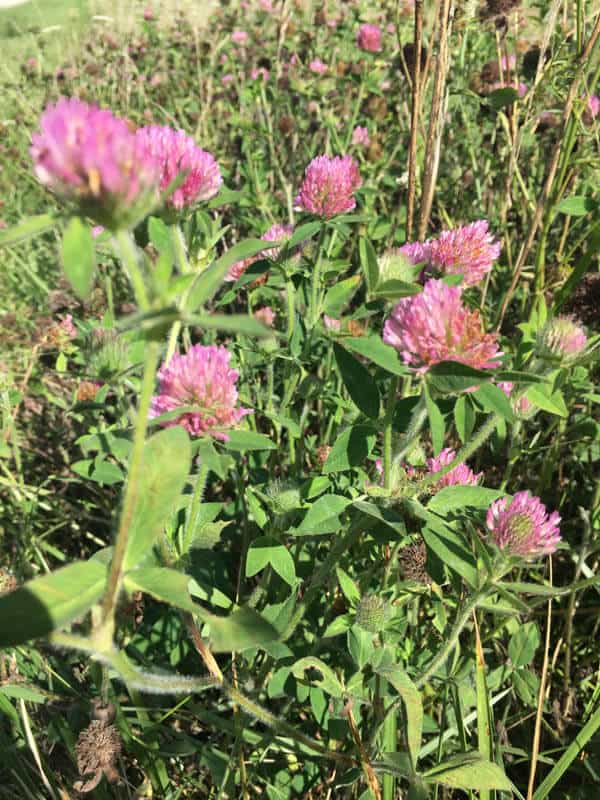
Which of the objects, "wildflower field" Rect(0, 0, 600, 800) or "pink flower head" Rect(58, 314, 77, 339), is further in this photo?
"pink flower head" Rect(58, 314, 77, 339)

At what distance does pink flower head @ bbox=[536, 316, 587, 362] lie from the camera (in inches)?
47.7

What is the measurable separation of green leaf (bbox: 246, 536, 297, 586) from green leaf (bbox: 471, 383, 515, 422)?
0.49m

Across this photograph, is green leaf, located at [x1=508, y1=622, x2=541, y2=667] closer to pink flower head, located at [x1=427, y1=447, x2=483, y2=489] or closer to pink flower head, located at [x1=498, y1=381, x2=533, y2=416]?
pink flower head, located at [x1=427, y1=447, x2=483, y2=489]

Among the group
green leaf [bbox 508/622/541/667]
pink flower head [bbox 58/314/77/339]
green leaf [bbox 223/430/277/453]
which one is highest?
green leaf [bbox 223/430/277/453]

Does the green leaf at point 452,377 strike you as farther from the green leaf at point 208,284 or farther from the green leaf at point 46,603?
the green leaf at point 46,603

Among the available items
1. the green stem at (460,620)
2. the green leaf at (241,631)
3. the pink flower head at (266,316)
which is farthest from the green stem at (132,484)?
the pink flower head at (266,316)

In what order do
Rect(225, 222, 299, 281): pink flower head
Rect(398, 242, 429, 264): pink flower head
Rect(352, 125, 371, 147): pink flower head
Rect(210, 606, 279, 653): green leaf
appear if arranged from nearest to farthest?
1. Rect(210, 606, 279, 653): green leaf
2. Rect(398, 242, 429, 264): pink flower head
3. Rect(225, 222, 299, 281): pink flower head
4. Rect(352, 125, 371, 147): pink flower head

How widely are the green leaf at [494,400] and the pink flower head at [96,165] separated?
65cm

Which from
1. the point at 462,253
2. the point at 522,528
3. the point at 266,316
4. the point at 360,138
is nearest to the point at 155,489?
the point at 522,528

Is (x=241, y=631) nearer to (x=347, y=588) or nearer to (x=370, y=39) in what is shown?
(x=347, y=588)

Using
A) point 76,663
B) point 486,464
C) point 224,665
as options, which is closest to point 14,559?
point 76,663

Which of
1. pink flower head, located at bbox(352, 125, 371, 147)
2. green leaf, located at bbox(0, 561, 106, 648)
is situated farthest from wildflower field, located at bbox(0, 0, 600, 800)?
pink flower head, located at bbox(352, 125, 371, 147)

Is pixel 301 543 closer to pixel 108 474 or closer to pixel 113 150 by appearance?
pixel 108 474

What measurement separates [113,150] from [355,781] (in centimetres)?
127
